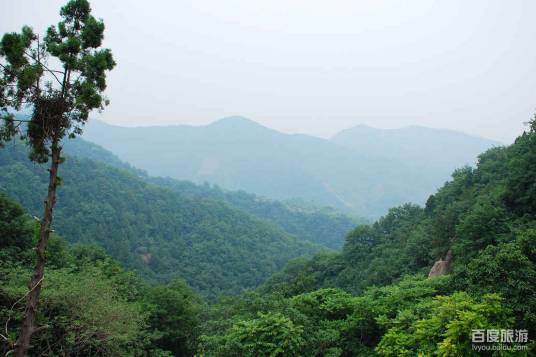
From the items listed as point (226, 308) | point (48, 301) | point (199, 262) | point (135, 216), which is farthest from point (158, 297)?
point (135, 216)

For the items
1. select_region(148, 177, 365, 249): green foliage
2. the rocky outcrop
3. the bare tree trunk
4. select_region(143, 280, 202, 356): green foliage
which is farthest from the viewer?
select_region(148, 177, 365, 249): green foliage

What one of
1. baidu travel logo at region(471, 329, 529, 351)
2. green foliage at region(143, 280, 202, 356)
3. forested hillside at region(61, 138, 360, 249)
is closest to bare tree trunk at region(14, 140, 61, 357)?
baidu travel logo at region(471, 329, 529, 351)

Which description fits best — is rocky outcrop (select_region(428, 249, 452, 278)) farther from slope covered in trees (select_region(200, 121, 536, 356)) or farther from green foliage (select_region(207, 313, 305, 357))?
green foliage (select_region(207, 313, 305, 357))

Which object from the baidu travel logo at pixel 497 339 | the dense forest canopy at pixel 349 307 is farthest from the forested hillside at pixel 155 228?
the baidu travel logo at pixel 497 339

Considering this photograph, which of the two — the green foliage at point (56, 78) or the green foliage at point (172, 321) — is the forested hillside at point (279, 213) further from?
the green foliage at point (56, 78)

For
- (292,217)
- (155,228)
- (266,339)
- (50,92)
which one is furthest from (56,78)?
(292,217)

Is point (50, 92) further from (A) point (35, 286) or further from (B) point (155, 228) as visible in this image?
(B) point (155, 228)

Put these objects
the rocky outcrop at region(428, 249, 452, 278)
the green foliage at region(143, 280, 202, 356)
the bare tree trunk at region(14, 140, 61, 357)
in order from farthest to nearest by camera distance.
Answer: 1. the green foliage at region(143, 280, 202, 356)
2. the rocky outcrop at region(428, 249, 452, 278)
3. the bare tree trunk at region(14, 140, 61, 357)

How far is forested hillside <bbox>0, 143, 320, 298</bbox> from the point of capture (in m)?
53.8

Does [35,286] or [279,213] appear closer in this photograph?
[35,286]

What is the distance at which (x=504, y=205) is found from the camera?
17.5 meters

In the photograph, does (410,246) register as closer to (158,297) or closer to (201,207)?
(158,297)

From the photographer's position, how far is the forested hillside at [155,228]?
53781 millimetres

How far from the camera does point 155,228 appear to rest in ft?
223
